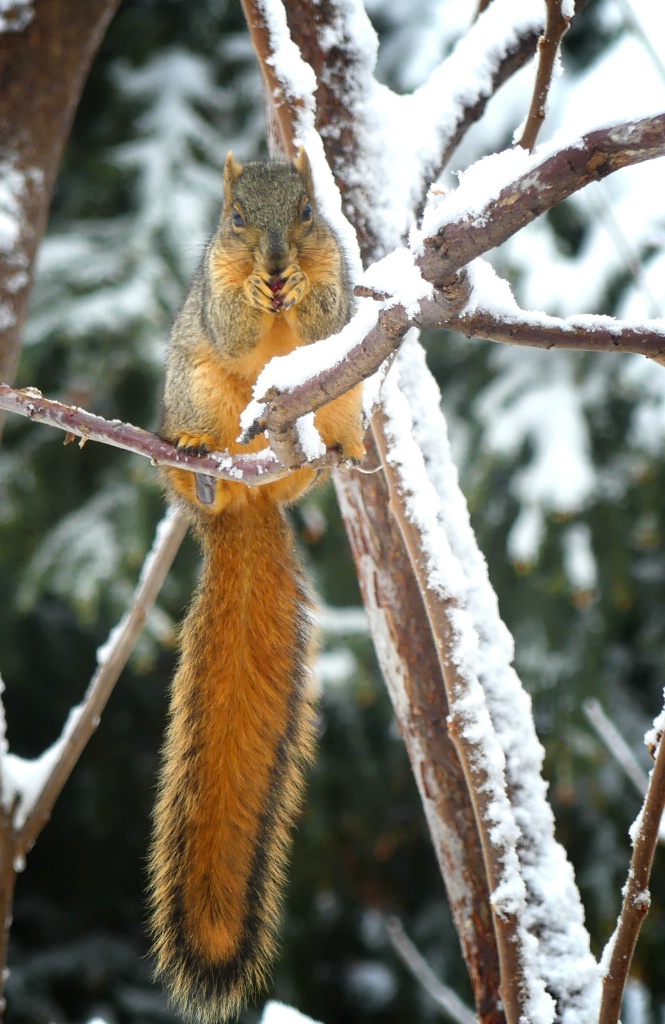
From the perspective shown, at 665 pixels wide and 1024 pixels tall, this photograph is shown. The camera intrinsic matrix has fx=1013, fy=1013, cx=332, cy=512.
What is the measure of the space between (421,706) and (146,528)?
1.55m

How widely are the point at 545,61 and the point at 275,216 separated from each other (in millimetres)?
352

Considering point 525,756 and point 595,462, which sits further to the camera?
point 595,462

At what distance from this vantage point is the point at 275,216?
45.8 inches

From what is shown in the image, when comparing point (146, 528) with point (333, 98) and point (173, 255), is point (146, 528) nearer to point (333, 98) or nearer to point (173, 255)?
point (173, 255)

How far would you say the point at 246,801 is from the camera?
3.45 feet

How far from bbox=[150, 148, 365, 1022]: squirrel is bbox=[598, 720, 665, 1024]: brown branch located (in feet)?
1.10

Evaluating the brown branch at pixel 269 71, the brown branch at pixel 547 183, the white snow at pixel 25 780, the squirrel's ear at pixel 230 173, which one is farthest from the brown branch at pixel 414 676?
the brown branch at pixel 547 183

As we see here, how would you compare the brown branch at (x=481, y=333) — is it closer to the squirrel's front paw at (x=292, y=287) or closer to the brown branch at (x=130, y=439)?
the brown branch at (x=130, y=439)

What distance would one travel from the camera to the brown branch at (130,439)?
0.83 metres

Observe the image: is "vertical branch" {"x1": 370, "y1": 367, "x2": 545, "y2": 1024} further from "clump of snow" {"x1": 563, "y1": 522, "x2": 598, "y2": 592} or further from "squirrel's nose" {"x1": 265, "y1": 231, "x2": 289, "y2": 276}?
"clump of snow" {"x1": 563, "y1": 522, "x2": 598, "y2": 592}

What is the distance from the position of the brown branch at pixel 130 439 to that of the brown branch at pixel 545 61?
0.41 meters

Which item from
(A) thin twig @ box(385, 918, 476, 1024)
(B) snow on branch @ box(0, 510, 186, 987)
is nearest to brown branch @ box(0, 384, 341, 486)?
(B) snow on branch @ box(0, 510, 186, 987)

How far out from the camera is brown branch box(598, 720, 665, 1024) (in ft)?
2.33

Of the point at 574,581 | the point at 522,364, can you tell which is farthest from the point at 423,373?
the point at 522,364
